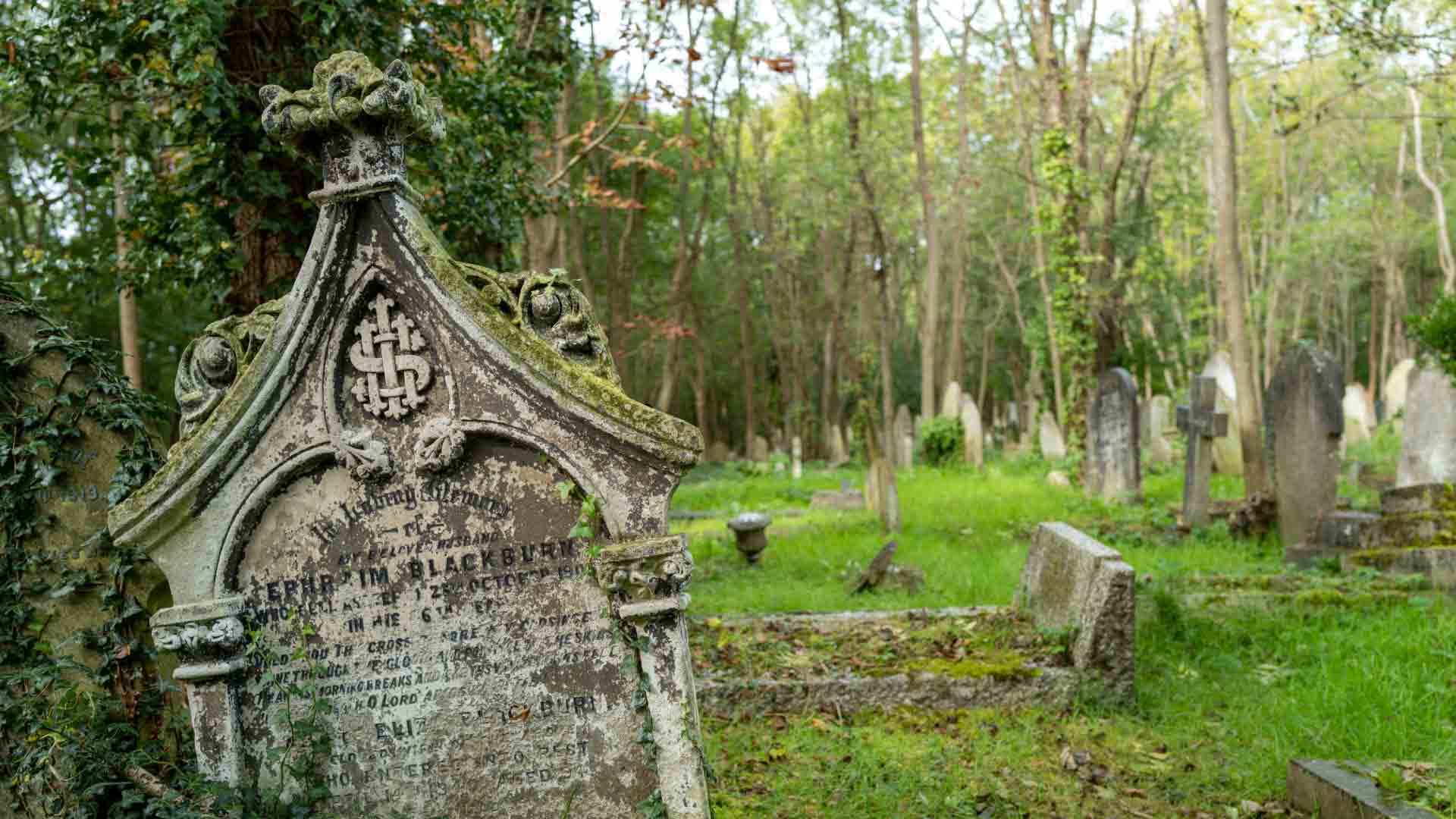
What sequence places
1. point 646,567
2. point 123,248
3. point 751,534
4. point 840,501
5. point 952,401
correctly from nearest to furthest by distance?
point 646,567, point 123,248, point 751,534, point 840,501, point 952,401

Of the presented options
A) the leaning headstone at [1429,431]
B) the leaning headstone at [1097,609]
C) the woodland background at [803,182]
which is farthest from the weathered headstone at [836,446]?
the leaning headstone at [1097,609]

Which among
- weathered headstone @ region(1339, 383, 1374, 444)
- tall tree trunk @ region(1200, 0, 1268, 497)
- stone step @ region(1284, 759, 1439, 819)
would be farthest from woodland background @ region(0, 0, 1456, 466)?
stone step @ region(1284, 759, 1439, 819)

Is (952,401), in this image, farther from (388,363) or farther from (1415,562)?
(388,363)

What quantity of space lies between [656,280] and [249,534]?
2436 cm

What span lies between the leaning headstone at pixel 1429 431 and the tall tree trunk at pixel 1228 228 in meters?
1.28

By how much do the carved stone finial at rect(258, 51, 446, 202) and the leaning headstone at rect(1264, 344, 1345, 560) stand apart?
7617 millimetres

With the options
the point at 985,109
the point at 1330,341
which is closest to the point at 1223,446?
the point at 985,109

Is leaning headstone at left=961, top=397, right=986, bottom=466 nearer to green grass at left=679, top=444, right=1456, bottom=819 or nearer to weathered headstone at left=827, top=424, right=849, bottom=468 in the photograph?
weathered headstone at left=827, top=424, right=849, bottom=468

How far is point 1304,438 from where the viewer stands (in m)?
8.70

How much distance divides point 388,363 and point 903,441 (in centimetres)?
1802

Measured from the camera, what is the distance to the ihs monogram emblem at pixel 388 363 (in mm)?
3555

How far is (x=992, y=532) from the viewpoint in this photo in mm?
10992

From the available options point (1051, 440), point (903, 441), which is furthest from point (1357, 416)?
point (903, 441)

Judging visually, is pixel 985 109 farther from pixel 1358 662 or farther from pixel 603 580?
pixel 603 580
